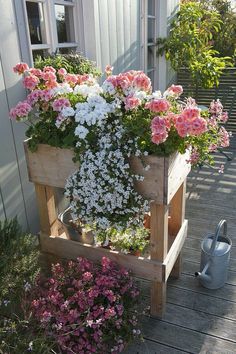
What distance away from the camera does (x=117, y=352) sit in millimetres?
1587

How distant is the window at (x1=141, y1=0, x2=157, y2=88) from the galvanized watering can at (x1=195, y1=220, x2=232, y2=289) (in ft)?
9.03

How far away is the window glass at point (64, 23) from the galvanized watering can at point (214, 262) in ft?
6.14

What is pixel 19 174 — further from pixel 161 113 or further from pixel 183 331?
pixel 183 331

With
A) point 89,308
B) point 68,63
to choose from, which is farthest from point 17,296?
point 68,63

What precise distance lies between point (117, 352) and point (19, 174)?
3.98 feet

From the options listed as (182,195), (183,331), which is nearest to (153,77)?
(182,195)

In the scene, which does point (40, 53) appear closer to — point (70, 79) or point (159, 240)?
point (70, 79)

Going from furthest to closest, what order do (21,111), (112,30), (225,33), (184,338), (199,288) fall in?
(225,33) → (112,30) → (199,288) → (184,338) → (21,111)

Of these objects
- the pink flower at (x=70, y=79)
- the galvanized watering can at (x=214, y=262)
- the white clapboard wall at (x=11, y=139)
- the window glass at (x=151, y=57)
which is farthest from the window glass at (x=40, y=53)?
the window glass at (x=151, y=57)

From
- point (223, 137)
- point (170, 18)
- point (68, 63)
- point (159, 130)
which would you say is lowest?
point (223, 137)

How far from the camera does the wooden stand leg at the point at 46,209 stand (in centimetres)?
190

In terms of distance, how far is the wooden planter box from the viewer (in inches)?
59.3

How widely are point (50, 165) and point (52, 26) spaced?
1.19 metres

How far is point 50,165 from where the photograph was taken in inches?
67.6
